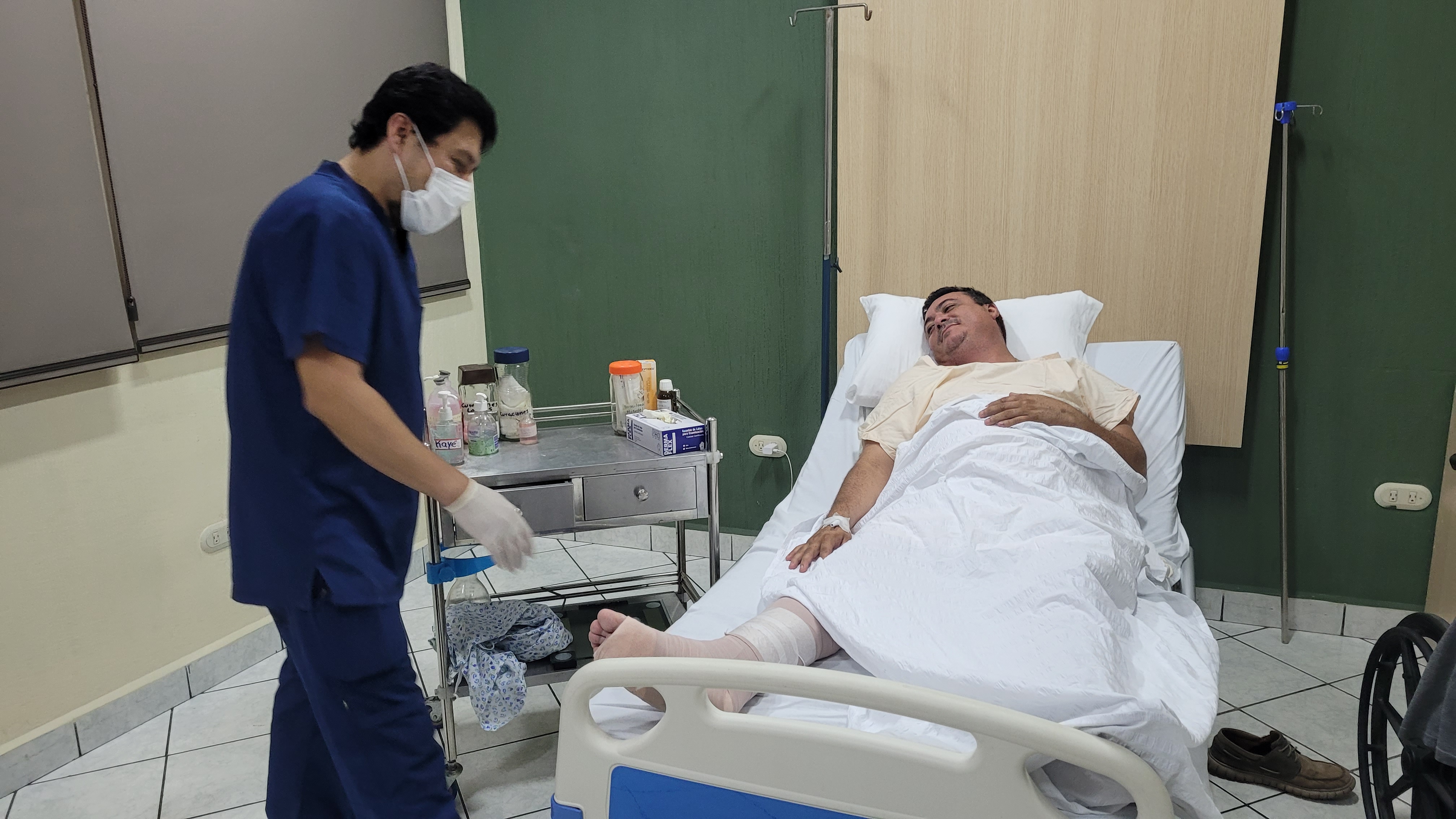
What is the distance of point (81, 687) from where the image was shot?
80.5 inches

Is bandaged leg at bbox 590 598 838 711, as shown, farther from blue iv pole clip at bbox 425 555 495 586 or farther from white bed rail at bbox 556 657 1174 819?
blue iv pole clip at bbox 425 555 495 586

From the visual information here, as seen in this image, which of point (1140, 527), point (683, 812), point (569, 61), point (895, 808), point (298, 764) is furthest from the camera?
point (569, 61)

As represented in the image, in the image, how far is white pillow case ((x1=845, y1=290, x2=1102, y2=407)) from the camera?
2314 millimetres

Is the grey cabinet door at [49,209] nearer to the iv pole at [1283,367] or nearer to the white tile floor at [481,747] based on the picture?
the white tile floor at [481,747]

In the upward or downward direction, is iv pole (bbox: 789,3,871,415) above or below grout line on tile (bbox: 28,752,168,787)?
above

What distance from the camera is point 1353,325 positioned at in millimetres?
2373

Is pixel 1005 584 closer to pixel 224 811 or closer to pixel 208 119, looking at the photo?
pixel 224 811

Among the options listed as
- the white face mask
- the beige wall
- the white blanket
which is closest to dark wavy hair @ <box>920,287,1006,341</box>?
the white blanket

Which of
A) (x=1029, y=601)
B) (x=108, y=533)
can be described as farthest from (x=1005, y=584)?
(x=108, y=533)

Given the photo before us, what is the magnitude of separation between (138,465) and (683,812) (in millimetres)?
1724

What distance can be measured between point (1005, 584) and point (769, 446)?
1.77 meters

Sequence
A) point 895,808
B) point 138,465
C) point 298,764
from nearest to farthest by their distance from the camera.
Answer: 1. point 895,808
2. point 298,764
3. point 138,465

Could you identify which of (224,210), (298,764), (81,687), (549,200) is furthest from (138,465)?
(549,200)

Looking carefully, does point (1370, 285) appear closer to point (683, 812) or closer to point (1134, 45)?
point (1134, 45)
